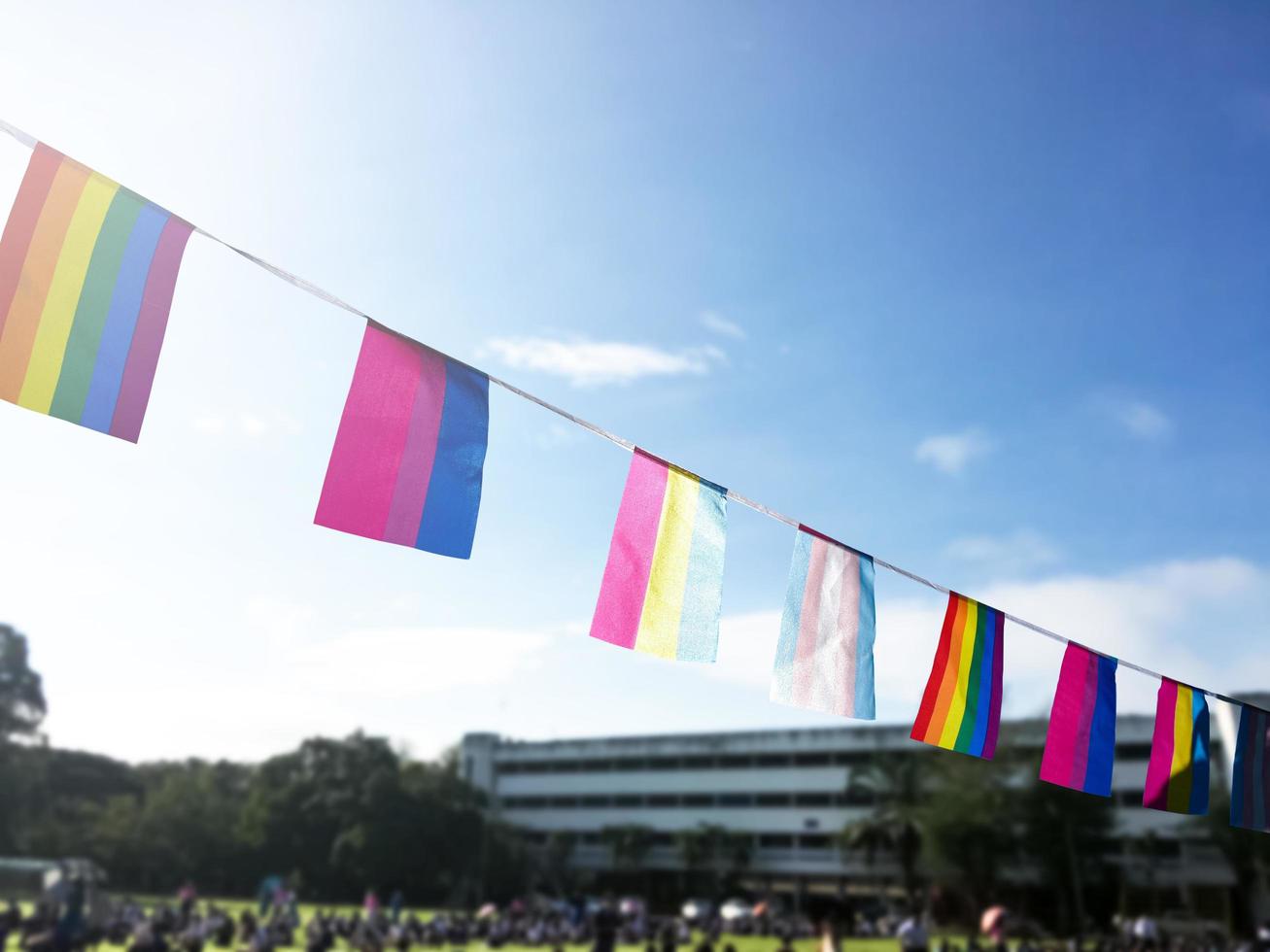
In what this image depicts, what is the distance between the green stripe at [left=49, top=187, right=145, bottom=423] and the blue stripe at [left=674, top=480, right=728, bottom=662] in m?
2.88

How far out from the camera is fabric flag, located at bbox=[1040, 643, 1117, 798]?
7238 mm

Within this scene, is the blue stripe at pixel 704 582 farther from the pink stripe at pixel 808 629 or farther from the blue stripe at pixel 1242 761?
the blue stripe at pixel 1242 761

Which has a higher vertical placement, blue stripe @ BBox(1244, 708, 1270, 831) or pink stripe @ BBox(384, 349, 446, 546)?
pink stripe @ BBox(384, 349, 446, 546)

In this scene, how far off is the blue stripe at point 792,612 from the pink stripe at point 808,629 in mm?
22

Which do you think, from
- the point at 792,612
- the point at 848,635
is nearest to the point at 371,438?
the point at 792,612

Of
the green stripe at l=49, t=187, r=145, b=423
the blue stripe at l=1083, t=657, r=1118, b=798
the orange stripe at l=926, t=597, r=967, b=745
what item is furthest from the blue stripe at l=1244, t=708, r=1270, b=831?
the green stripe at l=49, t=187, r=145, b=423

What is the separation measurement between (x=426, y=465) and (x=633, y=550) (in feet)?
3.96

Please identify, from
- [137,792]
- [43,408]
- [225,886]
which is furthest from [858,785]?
[43,408]

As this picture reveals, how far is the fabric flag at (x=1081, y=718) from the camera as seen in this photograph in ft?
23.7

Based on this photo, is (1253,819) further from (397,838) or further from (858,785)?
(397,838)

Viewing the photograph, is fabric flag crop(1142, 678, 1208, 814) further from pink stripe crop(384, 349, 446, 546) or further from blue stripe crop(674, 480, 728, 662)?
pink stripe crop(384, 349, 446, 546)

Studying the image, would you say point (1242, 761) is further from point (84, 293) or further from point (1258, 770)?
point (84, 293)

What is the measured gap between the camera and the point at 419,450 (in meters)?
4.60

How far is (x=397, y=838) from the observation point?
156ft
